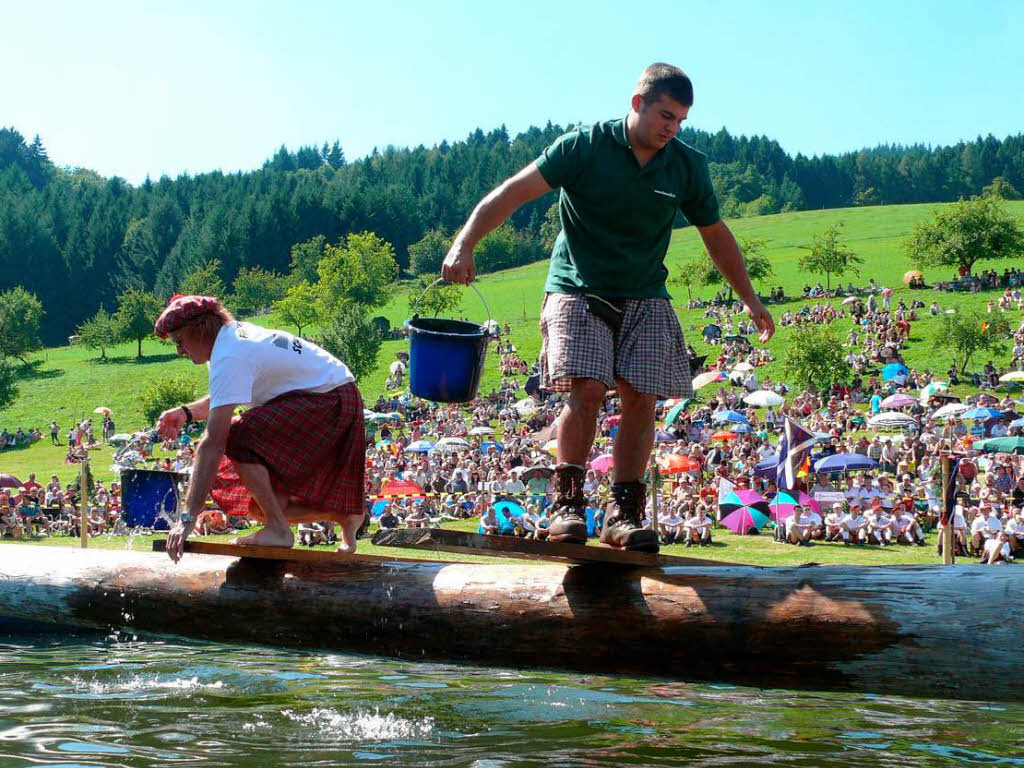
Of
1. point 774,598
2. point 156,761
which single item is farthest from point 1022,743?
point 156,761

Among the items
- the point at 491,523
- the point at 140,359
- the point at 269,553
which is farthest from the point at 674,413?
the point at 140,359

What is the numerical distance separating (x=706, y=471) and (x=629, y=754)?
2195 centimetres

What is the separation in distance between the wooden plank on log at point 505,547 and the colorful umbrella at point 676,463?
1727 centimetres

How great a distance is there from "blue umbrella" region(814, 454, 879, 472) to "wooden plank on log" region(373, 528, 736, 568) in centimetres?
1722

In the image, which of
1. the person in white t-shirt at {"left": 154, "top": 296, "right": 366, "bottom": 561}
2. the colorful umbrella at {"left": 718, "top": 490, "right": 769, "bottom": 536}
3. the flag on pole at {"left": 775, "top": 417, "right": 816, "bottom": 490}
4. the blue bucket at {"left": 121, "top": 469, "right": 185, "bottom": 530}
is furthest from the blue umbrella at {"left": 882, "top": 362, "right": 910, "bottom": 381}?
the person in white t-shirt at {"left": 154, "top": 296, "right": 366, "bottom": 561}

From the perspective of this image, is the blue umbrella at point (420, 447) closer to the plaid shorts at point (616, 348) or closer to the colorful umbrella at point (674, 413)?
the colorful umbrella at point (674, 413)

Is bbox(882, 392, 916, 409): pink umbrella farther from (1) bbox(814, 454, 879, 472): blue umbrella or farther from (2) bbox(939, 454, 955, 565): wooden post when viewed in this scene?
(2) bbox(939, 454, 955, 565): wooden post

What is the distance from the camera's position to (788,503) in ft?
61.8

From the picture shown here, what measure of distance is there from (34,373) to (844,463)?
6172 centimetres

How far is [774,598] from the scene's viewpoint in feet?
13.9

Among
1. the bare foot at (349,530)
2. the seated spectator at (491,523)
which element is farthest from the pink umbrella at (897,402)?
the bare foot at (349,530)

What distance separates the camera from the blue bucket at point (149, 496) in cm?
663

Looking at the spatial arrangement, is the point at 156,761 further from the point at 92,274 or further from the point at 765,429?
the point at 92,274

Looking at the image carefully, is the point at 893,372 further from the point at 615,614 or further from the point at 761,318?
the point at 615,614
